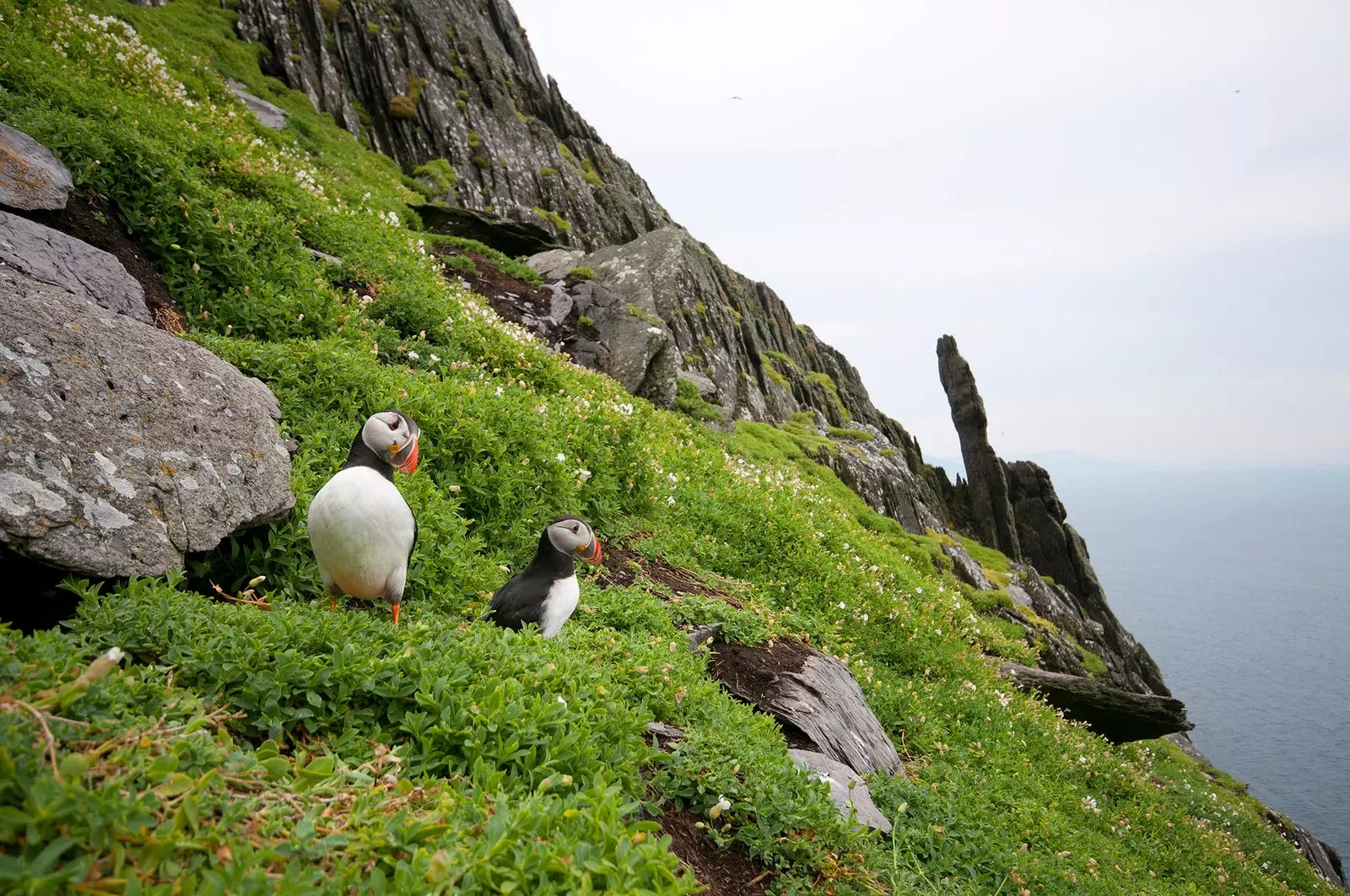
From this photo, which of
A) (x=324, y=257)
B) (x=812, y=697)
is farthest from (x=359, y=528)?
(x=324, y=257)

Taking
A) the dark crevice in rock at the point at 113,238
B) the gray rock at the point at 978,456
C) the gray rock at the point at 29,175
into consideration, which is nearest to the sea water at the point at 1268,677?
the gray rock at the point at 978,456

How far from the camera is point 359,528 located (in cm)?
478

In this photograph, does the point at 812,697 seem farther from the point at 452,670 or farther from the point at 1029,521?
the point at 1029,521

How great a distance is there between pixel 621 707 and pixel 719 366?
2398 centimetres

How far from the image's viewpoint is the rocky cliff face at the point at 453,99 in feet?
101

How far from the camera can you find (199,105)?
15.1m

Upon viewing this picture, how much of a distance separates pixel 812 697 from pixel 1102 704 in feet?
35.7

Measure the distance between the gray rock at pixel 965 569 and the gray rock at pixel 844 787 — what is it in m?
18.9

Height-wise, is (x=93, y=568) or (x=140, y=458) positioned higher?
(x=140, y=458)

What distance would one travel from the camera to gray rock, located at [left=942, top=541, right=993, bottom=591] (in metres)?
24.3

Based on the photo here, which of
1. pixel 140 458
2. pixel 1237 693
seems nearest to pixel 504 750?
pixel 140 458

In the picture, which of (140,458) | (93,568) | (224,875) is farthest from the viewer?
(140,458)

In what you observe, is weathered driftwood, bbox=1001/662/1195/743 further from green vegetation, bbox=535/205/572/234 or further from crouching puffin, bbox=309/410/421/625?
green vegetation, bbox=535/205/572/234

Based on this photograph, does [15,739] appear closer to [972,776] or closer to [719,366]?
[972,776]
